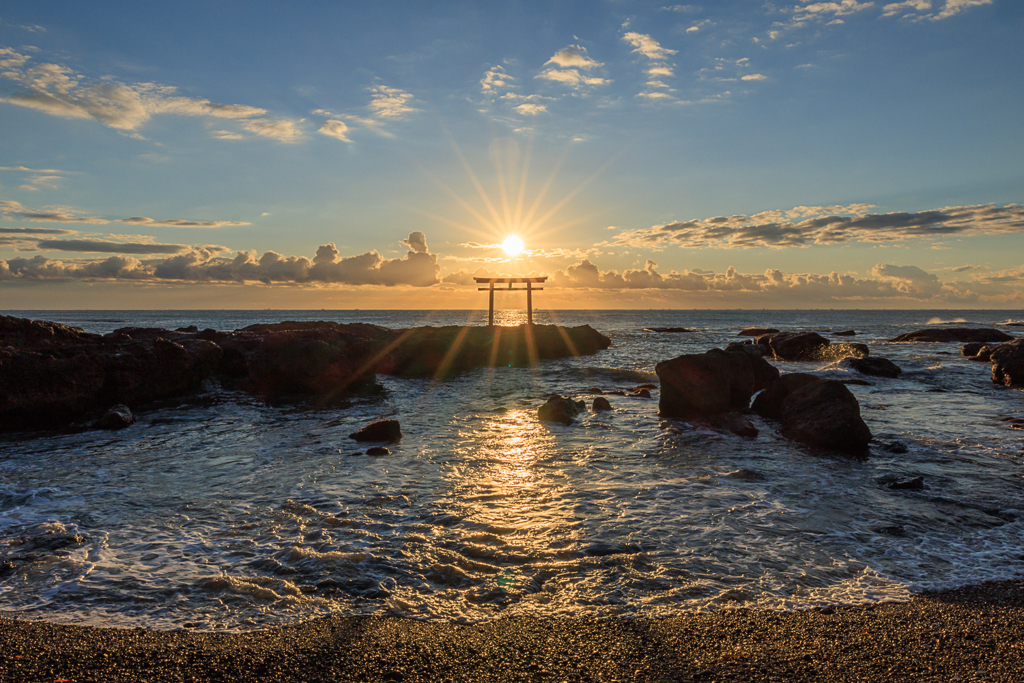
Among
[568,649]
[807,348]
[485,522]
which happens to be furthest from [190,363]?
[807,348]

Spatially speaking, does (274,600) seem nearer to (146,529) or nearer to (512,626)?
(512,626)

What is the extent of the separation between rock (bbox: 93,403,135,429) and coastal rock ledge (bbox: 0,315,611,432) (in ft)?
3.35

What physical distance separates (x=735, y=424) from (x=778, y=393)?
199cm

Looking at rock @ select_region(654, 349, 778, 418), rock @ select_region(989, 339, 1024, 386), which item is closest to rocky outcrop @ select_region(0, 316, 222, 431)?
rock @ select_region(654, 349, 778, 418)

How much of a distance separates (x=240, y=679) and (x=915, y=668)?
4.27m

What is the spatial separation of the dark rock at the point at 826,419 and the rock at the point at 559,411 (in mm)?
4726

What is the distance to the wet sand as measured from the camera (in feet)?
10.7

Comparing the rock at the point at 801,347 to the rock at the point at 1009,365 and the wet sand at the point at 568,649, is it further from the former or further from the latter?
the wet sand at the point at 568,649

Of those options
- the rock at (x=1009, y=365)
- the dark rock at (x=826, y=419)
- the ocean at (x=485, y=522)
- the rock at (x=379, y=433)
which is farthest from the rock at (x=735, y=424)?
the rock at (x=1009, y=365)

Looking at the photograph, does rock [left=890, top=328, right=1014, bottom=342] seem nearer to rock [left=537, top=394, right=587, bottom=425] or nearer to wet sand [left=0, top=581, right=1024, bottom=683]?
rock [left=537, top=394, right=587, bottom=425]

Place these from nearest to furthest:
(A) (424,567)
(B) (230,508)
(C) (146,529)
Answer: (A) (424,567)
(C) (146,529)
(B) (230,508)

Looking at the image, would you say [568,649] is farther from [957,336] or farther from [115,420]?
[957,336]

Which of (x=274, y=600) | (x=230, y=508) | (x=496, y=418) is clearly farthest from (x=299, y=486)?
(x=496, y=418)

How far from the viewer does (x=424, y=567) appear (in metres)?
4.96
